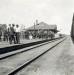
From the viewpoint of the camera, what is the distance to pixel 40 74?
7270mm

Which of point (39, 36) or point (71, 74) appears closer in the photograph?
point (71, 74)

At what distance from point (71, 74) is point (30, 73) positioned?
162 cm

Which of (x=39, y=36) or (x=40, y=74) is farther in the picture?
(x=39, y=36)

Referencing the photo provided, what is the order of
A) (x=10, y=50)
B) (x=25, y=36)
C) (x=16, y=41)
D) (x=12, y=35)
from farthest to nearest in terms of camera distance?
(x=25, y=36)
(x=16, y=41)
(x=12, y=35)
(x=10, y=50)

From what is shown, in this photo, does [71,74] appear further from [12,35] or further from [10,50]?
[12,35]

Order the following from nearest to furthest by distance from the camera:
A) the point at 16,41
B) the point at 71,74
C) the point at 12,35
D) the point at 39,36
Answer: the point at 71,74
the point at 12,35
the point at 16,41
the point at 39,36

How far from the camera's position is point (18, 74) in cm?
722

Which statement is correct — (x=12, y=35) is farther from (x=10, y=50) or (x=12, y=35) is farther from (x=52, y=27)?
(x=52, y=27)

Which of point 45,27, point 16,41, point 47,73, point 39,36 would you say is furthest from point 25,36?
point 47,73

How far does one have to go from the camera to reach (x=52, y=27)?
108 m

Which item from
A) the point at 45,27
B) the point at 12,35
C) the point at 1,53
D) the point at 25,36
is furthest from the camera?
the point at 45,27

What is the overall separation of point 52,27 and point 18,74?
332 ft

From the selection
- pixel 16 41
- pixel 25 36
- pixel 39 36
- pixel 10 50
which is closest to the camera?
pixel 10 50

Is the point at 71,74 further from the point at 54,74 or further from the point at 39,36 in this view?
the point at 39,36
